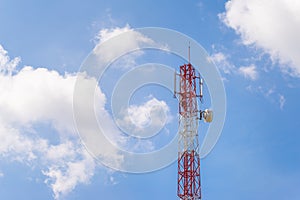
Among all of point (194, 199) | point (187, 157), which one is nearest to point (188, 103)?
point (187, 157)

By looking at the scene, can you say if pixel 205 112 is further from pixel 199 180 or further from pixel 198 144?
pixel 199 180

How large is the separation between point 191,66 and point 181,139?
7.27 m

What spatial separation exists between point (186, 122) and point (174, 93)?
305cm

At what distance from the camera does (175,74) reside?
174 ft

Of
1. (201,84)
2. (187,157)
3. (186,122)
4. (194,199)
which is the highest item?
(201,84)

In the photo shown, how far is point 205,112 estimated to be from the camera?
5247cm

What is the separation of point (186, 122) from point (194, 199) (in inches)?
292

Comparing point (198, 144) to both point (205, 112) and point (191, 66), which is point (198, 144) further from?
point (191, 66)

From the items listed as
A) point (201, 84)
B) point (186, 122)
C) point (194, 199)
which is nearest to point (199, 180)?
point (194, 199)

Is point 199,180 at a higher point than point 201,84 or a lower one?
lower

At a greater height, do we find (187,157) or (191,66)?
(191,66)

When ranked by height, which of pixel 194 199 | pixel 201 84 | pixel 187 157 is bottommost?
pixel 194 199

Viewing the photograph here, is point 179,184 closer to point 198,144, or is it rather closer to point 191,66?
point 198,144

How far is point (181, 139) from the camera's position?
2060 inches
